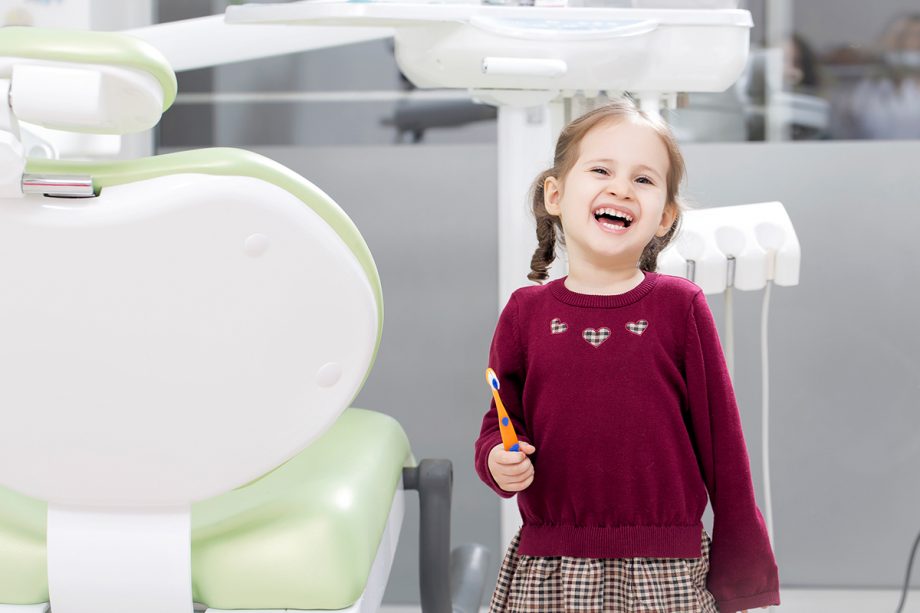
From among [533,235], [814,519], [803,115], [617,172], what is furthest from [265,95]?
[814,519]

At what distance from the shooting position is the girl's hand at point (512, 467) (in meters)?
0.93

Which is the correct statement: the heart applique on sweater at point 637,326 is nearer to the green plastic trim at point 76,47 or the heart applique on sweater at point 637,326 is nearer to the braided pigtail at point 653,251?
the braided pigtail at point 653,251

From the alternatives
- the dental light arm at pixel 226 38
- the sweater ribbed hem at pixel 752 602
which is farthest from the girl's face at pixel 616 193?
the dental light arm at pixel 226 38

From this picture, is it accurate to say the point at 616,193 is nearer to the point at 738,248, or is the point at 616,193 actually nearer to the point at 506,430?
the point at 506,430

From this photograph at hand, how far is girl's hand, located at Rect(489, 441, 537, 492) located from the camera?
36.6 inches

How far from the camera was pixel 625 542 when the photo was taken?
0.95 m

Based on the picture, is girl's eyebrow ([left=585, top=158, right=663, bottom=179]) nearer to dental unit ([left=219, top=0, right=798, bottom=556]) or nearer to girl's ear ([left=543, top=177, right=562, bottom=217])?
girl's ear ([left=543, top=177, right=562, bottom=217])

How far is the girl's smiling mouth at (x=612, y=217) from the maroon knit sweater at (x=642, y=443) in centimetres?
7

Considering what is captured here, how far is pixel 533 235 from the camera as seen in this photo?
1.40 m

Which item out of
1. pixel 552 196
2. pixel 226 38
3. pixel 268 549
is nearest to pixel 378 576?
pixel 268 549

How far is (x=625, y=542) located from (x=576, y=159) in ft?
1.27

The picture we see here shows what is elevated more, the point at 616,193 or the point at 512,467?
the point at 616,193

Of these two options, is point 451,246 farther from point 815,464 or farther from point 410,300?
point 815,464

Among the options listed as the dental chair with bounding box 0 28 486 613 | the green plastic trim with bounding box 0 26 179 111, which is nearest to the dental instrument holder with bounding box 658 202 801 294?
the dental chair with bounding box 0 28 486 613
